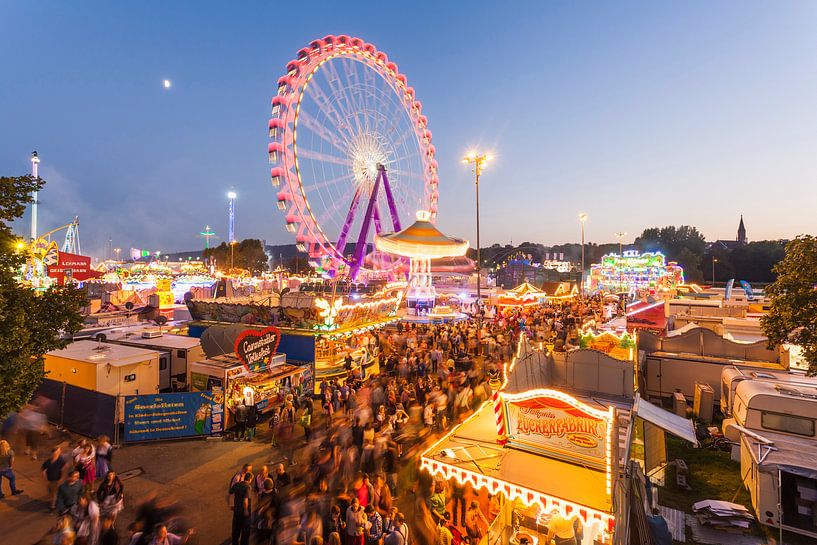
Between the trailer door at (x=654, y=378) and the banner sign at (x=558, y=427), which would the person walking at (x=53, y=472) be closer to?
the banner sign at (x=558, y=427)

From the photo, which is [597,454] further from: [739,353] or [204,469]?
[739,353]

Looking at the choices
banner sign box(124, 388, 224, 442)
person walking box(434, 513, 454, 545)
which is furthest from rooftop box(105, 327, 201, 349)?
person walking box(434, 513, 454, 545)

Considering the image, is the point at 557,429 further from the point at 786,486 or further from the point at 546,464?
the point at 786,486

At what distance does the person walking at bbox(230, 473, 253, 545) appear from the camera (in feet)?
20.2

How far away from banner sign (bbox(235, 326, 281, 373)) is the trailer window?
38.2 ft

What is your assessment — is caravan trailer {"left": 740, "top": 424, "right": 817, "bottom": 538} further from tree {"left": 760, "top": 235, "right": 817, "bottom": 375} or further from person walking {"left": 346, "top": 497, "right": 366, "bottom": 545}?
person walking {"left": 346, "top": 497, "right": 366, "bottom": 545}

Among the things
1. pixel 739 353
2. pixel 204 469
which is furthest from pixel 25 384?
pixel 739 353

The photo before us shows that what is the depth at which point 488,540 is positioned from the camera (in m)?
5.74

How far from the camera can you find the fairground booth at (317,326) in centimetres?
1486

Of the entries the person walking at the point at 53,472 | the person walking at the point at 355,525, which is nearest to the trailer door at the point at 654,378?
the person walking at the point at 355,525

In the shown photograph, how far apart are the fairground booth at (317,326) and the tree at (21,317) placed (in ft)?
23.7

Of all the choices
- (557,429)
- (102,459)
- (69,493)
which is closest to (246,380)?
(102,459)

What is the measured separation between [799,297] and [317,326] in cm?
1334

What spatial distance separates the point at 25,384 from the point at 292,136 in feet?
66.4
